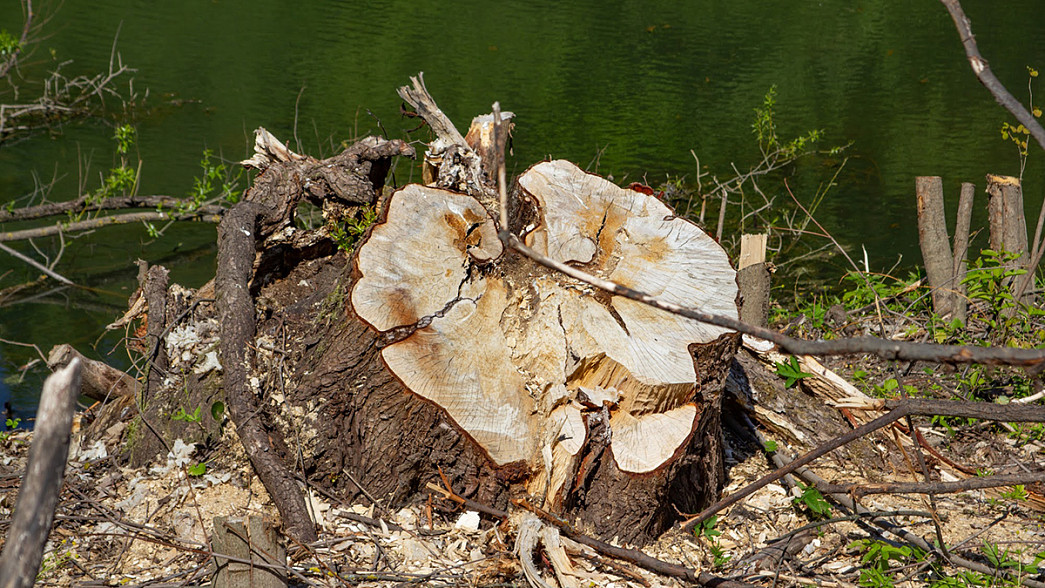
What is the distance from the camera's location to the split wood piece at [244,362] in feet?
9.25

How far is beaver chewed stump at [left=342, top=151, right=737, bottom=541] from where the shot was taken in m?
2.72

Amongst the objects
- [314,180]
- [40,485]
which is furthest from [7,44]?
[40,485]

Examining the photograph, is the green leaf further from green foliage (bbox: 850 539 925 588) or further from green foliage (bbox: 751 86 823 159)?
green foliage (bbox: 751 86 823 159)

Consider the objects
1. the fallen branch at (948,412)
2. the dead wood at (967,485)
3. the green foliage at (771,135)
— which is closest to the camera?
the fallen branch at (948,412)

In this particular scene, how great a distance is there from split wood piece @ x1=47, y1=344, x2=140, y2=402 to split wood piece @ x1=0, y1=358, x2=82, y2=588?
2430 mm

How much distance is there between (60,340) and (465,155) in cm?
360

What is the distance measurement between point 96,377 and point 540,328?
2237 mm

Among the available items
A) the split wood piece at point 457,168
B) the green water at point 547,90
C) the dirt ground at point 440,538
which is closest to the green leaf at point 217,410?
the dirt ground at point 440,538

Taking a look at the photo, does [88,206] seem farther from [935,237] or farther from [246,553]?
[935,237]

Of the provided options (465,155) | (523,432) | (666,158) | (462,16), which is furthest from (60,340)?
(462,16)

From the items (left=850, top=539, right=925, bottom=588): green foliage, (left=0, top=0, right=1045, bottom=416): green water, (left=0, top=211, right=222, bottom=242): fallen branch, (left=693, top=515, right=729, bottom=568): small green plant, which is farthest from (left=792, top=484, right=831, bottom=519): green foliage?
(left=0, top=211, right=222, bottom=242): fallen branch

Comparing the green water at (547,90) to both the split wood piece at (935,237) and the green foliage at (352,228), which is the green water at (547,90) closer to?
the split wood piece at (935,237)

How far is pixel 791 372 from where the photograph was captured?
361 cm

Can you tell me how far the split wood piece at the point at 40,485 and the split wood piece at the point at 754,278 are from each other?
3189mm
